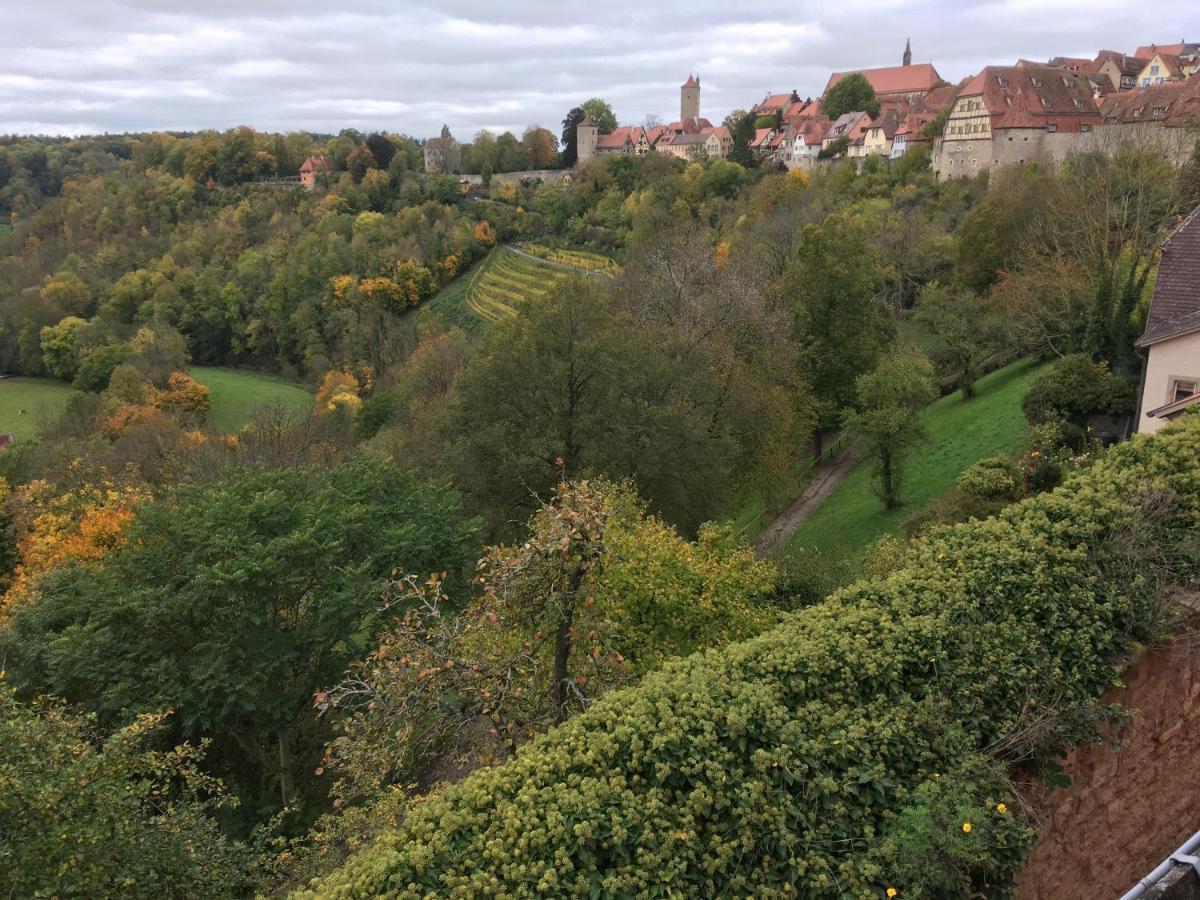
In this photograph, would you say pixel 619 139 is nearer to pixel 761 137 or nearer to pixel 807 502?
pixel 761 137

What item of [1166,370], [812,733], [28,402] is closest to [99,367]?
[28,402]

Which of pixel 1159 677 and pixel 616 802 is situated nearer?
pixel 616 802

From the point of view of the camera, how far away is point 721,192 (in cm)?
6419

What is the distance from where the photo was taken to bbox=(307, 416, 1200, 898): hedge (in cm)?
530

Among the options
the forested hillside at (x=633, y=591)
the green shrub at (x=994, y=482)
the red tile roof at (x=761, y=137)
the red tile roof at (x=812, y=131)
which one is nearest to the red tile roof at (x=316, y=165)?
the red tile roof at (x=761, y=137)

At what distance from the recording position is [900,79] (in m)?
84.6

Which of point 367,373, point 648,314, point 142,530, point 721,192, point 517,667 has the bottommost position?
point 367,373

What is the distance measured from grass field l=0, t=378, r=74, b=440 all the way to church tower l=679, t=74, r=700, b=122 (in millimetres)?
94087

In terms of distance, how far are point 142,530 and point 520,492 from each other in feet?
26.0

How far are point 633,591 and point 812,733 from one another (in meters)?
4.46

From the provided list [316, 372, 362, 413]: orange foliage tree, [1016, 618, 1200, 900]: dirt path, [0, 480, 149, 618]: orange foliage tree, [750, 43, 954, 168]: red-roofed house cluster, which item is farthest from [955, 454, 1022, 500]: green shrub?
[750, 43, 954, 168]: red-roofed house cluster

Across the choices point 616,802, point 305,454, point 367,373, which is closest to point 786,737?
point 616,802

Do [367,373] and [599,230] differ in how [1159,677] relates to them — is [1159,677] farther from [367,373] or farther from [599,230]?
[599,230]

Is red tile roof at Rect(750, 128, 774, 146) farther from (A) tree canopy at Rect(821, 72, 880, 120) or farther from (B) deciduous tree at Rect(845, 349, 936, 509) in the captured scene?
(B) deciduous tree at Rect(845, 349, 936, 509)
